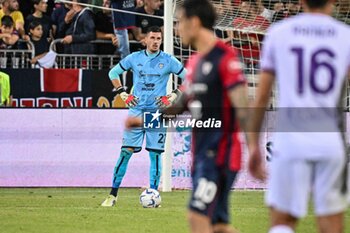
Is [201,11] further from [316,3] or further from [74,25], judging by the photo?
[74,25]

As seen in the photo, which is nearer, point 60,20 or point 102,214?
point 102,214

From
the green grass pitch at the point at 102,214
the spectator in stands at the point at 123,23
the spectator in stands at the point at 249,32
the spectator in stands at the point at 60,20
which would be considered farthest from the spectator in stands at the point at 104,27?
the green grass pitch at the point at 102,214

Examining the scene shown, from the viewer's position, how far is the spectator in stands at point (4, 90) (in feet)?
68.1

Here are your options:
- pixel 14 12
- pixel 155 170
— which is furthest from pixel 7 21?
pixel 155 170

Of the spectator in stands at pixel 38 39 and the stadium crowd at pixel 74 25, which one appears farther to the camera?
the stadium crowd at pixel 74 25

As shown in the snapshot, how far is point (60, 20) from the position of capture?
2342 centimetres

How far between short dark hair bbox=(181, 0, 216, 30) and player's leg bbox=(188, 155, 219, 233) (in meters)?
1.02

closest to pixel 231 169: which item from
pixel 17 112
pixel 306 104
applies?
pixel 306 104

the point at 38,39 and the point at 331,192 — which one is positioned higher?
the point at 38,39

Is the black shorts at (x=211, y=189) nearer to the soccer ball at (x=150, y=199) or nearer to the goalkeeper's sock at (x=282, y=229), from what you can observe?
the goalkeeper's sock at (x=282, y=229)

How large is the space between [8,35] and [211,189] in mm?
15311

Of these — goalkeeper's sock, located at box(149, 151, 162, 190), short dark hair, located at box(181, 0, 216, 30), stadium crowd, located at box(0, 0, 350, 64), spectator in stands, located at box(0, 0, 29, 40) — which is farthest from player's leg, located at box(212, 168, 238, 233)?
spectator in stands, located at box(0, 0, 29, 40)

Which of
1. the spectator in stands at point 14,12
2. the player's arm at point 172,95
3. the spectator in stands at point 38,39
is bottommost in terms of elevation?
the player's arm at point 172,95

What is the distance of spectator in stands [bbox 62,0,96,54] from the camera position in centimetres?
2275
